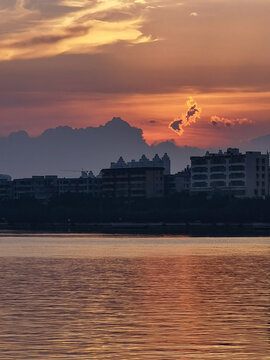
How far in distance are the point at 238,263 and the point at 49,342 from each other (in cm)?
6016

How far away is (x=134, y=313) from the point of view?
50.1 metres

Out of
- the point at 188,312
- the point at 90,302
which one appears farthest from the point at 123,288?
the point at 188,312

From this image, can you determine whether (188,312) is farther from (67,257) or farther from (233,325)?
(67,257)

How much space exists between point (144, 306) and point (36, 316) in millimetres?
7646

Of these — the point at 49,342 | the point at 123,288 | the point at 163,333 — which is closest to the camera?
the point at 49,342

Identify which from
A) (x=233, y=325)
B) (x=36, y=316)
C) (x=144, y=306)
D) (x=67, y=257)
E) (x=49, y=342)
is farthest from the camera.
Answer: (x=67, y=257)

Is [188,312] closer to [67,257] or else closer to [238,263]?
[238,263]

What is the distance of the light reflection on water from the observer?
3816cm

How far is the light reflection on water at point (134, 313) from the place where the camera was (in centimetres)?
3816

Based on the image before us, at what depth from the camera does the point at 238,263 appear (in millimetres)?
98250

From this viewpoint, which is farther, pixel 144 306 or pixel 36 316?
pixel 144 306

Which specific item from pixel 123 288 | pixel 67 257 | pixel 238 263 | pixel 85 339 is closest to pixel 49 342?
pixel 85 339

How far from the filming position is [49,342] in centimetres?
3969

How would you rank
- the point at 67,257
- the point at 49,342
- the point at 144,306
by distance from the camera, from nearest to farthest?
the point at 49,342 → the point at 144,306 → the point at 67,257
